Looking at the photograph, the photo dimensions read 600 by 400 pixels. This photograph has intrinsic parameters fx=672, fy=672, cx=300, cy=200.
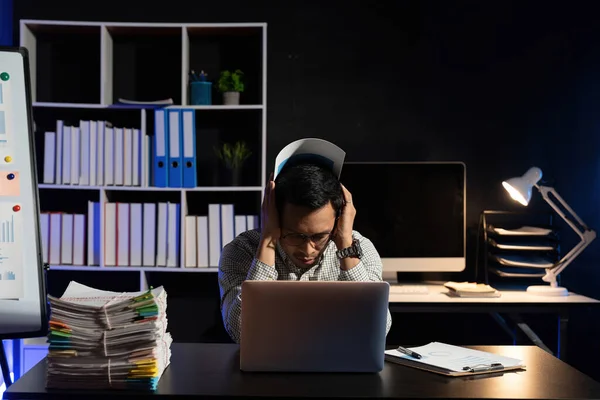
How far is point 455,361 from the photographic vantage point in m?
1.61

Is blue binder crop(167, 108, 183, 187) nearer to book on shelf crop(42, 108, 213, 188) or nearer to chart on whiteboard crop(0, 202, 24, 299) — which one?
book on shelf crop(42, 108, 213, 188)

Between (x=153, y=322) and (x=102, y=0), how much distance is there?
106 inches

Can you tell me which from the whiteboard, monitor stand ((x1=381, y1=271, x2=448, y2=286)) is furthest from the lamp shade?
the whiteboard

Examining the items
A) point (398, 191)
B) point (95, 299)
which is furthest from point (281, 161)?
point (398, 191)

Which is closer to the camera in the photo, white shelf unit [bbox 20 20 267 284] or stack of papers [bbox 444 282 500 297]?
stack of papers [bbox 444 282 500 297]

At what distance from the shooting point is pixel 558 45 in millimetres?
3564

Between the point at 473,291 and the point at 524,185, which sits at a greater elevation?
the point at 524,185

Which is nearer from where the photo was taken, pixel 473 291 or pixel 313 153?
pixel 313 153

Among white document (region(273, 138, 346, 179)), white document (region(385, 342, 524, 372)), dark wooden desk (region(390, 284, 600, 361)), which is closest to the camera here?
white document (region(385, 342, 524, 372))

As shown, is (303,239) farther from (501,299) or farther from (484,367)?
(501,299)

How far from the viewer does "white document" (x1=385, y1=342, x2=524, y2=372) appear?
5.16 feet

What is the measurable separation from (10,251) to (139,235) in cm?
122

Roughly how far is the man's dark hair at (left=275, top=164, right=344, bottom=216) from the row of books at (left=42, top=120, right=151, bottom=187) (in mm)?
1567

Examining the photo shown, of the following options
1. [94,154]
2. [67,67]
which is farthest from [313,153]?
[67,67]
